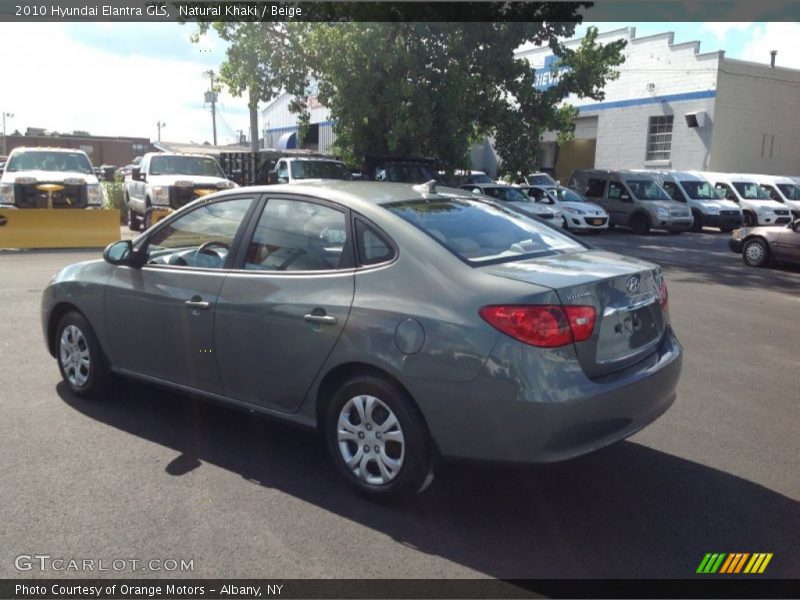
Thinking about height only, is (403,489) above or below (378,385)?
below

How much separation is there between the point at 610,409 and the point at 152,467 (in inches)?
103

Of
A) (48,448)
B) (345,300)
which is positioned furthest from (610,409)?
(48,448)

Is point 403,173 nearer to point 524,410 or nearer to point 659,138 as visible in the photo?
point 524,410

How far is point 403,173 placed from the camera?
20.2 metres

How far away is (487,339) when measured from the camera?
356 cm

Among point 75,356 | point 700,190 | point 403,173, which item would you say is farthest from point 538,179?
point 75,356

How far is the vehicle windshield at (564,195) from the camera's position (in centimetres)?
2286

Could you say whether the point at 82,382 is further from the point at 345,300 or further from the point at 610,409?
the point at 610,409

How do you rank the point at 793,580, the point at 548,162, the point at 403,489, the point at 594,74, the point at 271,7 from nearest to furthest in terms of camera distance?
the point at 793,580 → the point at 403,489 → the point at 271,7 → the point at 594,74 → the point at 548,162

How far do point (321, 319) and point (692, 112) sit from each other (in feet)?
102

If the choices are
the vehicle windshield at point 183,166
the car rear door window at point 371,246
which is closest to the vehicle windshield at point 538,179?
the vehicle windshield at point 183,166

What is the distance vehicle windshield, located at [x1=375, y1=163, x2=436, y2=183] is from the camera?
1989cm

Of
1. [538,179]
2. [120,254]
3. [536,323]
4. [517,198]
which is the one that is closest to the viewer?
[536,323]

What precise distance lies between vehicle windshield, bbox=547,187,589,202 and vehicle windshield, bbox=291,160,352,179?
6.86 metres
